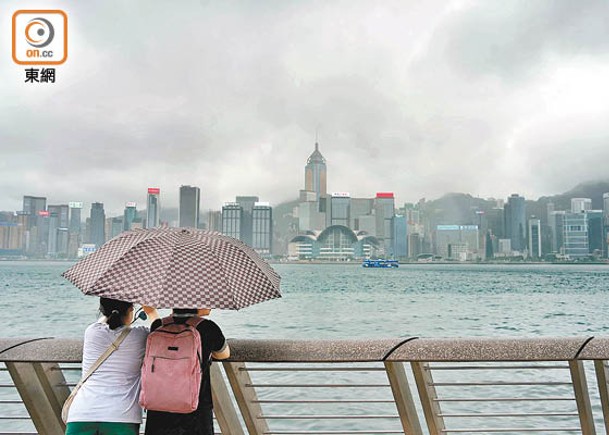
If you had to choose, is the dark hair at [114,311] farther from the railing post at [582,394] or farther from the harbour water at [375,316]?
the harbour water at [375,316]

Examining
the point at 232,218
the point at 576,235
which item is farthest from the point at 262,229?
the point at 576,235

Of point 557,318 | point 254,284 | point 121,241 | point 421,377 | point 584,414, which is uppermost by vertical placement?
point 121,241

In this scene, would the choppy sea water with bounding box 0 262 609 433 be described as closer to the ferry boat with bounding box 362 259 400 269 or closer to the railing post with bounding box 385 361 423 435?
the railing post with bounding box 385 361 423 435

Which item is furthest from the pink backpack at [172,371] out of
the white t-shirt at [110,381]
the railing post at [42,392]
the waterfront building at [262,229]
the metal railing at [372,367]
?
the waterfront building at [262,229]

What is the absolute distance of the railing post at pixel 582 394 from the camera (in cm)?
264

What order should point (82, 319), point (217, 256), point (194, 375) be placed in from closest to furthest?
point (194, 375)
point (217, 256)
point (82, 319)

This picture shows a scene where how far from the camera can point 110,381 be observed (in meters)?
2.53

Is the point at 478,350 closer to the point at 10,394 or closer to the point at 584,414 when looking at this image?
the point at 584,414

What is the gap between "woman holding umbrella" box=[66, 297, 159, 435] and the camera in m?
2.50

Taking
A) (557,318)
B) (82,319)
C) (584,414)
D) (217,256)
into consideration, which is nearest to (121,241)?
(217,256)

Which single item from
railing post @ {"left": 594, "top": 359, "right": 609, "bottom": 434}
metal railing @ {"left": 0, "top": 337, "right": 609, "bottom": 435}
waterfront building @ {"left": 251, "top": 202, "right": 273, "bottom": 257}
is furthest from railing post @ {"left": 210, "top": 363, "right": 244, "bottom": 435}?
waterfront building @ {"left": 251, "top": 202, "right": 273, "bottom": 257}

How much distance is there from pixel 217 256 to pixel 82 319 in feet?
131

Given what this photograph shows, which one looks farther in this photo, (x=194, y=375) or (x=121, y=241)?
(x=121, y=241)

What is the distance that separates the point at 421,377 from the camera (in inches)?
106
